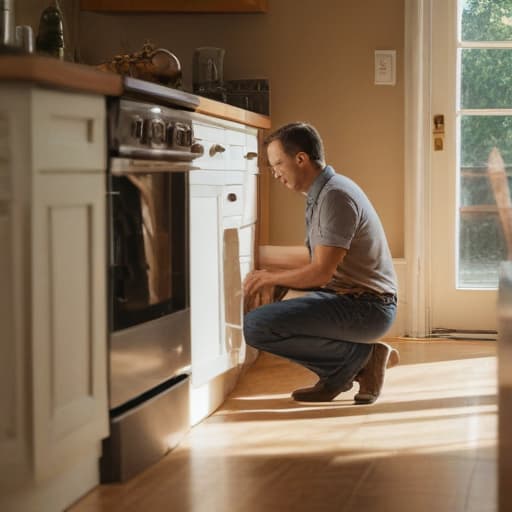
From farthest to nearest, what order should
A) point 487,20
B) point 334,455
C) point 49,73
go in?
point 487,20
point 334,455
point 49,73

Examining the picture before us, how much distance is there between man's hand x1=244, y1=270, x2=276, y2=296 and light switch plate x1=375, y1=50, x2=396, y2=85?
1.38 m

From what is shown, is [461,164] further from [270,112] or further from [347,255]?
[347,255]

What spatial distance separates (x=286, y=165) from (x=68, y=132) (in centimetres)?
137

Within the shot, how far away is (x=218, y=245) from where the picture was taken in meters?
3.33

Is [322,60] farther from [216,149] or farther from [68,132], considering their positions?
[68,132]

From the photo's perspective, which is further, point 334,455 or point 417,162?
point 417,162

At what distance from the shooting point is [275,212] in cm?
470

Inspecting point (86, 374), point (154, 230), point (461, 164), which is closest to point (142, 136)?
point (154, 230)

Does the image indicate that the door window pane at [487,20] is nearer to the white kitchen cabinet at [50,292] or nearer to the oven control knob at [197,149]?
the oven control knob at [197,149]

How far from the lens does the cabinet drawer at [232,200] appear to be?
346 centimetres

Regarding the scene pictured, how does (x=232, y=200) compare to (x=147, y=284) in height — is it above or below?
above

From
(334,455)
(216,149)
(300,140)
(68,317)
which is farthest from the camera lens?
(300,140)

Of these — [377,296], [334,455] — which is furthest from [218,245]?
[334,455]

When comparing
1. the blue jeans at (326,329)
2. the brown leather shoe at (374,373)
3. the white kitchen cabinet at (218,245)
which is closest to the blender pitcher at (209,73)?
the white kitchen cabinet at (218,245)
